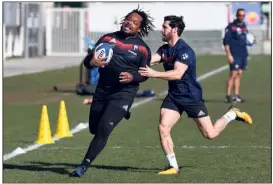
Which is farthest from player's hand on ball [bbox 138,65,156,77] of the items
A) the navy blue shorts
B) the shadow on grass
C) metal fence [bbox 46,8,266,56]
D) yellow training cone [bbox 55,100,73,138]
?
metal fence [bbox 46,8,266,56]

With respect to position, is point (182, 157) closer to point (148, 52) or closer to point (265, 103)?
point (148, 52)

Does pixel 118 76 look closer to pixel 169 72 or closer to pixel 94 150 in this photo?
pixel 169 72

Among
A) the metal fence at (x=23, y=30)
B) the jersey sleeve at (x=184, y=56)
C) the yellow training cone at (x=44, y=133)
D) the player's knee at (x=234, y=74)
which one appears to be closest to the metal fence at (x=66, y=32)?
the metal fence at (x=23, y=30)

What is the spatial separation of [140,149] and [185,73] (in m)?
2.64

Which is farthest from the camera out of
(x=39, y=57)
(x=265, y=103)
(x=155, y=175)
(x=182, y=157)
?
(x=39, y=57)

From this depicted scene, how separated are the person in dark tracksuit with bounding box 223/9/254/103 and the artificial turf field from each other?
40cm

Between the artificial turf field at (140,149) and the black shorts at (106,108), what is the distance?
602 mm

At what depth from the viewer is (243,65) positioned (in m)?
22.3

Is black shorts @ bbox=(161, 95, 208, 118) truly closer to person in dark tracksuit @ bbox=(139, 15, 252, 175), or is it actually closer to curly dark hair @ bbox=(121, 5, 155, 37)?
person in dark tracksuit @ bbox=(139, 15, 252, 175)

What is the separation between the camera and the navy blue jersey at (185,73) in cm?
1128

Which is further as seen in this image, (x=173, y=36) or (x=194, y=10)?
(x=194, y=10)

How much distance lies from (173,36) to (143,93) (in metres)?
12.4

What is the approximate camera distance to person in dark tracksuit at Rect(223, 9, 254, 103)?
72.2ft

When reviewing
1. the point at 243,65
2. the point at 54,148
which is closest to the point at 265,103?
the point at 243,65
